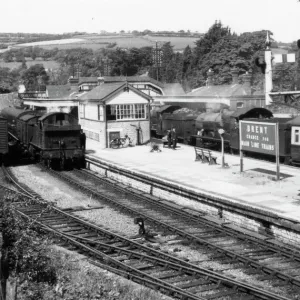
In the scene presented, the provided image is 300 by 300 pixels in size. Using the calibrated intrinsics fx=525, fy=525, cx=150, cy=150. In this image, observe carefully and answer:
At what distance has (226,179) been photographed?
1870cm

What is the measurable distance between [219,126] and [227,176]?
26.8 ft

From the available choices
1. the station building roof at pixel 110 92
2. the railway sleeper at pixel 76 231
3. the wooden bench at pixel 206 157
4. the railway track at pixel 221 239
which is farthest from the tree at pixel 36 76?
the railway sleeper at pixel 76 231

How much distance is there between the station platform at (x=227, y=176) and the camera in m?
14.7

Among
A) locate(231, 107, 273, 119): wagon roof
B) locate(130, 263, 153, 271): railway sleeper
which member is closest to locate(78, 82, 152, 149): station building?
locate(231, 107, 273, 119): wagon roof

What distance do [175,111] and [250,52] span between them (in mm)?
37839

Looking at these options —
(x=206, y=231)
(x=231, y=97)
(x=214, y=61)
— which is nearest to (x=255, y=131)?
(x=206, y=231)

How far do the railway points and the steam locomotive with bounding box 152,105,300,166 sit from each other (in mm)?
834

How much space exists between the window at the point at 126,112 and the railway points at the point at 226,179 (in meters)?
2.63

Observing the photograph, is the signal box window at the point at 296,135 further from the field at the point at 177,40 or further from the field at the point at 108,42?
the field at the point at 108,42

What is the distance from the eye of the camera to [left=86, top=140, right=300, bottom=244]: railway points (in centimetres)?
1386

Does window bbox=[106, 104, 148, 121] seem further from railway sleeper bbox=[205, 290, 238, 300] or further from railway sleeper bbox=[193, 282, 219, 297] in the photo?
railway sleeper bbox=[205, 290, 238, 300]

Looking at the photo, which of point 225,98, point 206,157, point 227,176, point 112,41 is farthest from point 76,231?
point 112,41

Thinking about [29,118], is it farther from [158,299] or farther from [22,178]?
[158,299]

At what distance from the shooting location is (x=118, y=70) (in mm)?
97938
